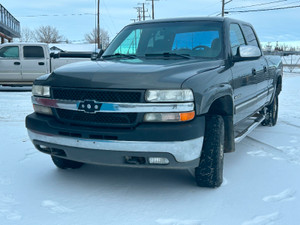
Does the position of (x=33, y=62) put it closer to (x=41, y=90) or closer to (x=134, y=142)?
(x=41, y=90)

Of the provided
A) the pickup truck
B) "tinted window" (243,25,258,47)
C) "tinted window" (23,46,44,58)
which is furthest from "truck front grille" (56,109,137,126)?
"tinted window" (23,46,44,58)

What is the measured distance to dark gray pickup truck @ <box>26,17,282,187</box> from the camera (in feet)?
10.0

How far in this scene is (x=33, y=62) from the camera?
538 inches

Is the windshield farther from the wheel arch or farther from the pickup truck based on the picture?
the pickup truck

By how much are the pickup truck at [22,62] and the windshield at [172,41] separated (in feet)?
30.0

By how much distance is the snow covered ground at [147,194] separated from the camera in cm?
297

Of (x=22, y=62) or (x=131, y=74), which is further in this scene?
(x=22, y=62)

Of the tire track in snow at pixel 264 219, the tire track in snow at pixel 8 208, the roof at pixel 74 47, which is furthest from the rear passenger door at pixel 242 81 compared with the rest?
the roof at pixel 74 47

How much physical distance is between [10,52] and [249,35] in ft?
34.8

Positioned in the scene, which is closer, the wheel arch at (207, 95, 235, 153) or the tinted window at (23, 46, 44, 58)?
the wheel arch at (207, 95, 235, 153)

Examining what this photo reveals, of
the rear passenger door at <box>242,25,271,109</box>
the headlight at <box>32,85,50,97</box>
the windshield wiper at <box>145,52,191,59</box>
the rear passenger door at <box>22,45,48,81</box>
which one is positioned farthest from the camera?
the rear passenger door at <box>22,45,48,81</box>

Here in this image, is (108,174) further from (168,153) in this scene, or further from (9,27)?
(9,27)

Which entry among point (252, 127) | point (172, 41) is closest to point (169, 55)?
point (172, 41)

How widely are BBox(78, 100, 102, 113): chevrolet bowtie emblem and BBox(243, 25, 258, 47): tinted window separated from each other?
3.01 m
